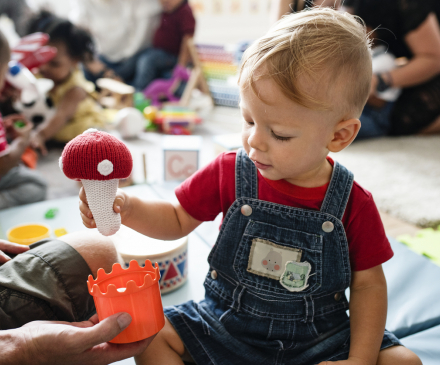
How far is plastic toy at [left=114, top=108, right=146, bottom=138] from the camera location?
202cm

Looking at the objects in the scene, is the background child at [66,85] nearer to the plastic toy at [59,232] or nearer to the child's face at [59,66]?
the child's face at [59,66]

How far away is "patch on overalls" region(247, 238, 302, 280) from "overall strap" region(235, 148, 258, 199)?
0.08m

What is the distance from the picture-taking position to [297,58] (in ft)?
1.62

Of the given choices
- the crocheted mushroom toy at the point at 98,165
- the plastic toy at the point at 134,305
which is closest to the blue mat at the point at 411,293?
the plastic toy at the point at 134,305

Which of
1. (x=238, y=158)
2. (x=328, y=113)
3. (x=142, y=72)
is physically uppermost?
(x=328, y=113)

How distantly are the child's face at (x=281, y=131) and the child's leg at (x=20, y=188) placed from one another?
985 millimetres

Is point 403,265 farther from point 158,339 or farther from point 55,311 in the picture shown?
point 55,311

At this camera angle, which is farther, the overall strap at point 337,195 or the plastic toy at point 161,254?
the plastic toy at point 161,254

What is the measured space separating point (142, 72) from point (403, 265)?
2.21 metres

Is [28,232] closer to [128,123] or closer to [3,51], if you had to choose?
[3,51]

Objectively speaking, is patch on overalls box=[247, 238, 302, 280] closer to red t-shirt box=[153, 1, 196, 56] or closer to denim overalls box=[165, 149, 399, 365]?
denim overalls box=[165, 149, 399, 365]

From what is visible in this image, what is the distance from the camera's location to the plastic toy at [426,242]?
103 cm

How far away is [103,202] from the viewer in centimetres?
51

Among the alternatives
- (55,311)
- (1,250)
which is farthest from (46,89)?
(55,311)
